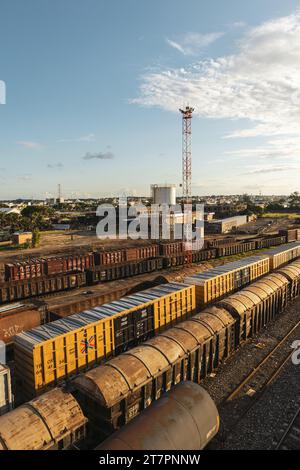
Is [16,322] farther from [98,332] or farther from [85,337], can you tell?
[98,332]

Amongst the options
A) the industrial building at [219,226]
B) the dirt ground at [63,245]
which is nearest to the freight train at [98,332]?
the dirt ground at [63,245]

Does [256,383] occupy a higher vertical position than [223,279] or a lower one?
lower

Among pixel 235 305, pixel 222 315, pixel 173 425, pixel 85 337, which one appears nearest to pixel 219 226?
pixel 235 305

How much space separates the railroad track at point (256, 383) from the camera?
13.8m

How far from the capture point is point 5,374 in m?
11.6

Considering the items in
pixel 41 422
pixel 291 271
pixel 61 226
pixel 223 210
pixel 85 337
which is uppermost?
pixel 223 210

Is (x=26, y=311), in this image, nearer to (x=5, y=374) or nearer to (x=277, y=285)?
(x=5, y=374)

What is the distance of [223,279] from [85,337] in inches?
513

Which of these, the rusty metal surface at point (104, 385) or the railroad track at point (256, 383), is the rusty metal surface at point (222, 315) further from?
the rusty metal surface at point (104, 385)

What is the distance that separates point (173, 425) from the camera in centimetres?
940

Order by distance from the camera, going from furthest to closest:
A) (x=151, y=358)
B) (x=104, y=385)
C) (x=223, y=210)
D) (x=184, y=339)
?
(x=223, y=210) → (x=184, y=339) → (x=151, y=358) → (x=104, y=385)

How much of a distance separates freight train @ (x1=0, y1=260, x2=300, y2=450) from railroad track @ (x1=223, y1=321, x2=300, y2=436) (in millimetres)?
1703
